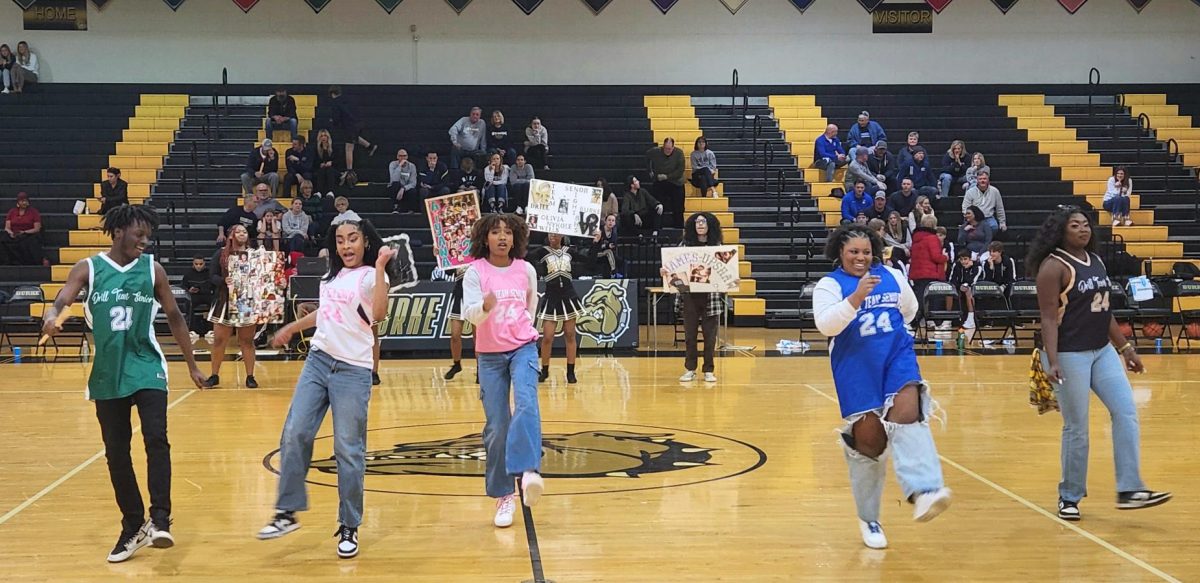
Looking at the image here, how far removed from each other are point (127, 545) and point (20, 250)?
1650cm

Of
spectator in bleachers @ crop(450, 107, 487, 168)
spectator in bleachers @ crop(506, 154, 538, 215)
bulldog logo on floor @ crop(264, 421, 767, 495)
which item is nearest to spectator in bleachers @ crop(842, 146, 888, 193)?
spectator in bleachers @ crop(506, 154, 538, 215)

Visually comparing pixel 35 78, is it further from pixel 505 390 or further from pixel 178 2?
pixel 505 390

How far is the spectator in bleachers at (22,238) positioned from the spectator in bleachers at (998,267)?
51.1 feet

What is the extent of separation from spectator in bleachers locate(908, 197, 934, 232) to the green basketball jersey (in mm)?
14888

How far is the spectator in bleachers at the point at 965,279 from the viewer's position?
59.5 feet

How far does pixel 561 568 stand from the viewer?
575 centimetres

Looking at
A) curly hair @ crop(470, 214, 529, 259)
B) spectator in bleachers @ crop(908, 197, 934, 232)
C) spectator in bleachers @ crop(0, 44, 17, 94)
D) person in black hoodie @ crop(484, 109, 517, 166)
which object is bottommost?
curly hair @ crop(470, 214, 529, 259)

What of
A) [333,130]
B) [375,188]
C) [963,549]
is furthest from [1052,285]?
[333,130]

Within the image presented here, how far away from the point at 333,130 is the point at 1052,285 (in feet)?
62.2

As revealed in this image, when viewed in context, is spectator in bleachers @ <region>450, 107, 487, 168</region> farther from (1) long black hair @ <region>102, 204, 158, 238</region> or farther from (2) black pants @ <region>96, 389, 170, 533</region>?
(2) black pants @ <region>96, 389, 170, 533</region>

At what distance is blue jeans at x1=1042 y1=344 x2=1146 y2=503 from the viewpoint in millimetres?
→ 6586

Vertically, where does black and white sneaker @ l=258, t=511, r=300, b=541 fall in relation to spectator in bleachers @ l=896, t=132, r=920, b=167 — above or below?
below

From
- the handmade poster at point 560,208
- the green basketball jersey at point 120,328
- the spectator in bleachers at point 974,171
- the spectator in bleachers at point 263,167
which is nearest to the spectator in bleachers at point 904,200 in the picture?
the spectator in bleachers at point 974,171

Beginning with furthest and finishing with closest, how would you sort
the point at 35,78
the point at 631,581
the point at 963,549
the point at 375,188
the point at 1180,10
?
the point at 1180,10, the point at 35,78, the point at 375,188, the point at 963,549, the point at 631,581
